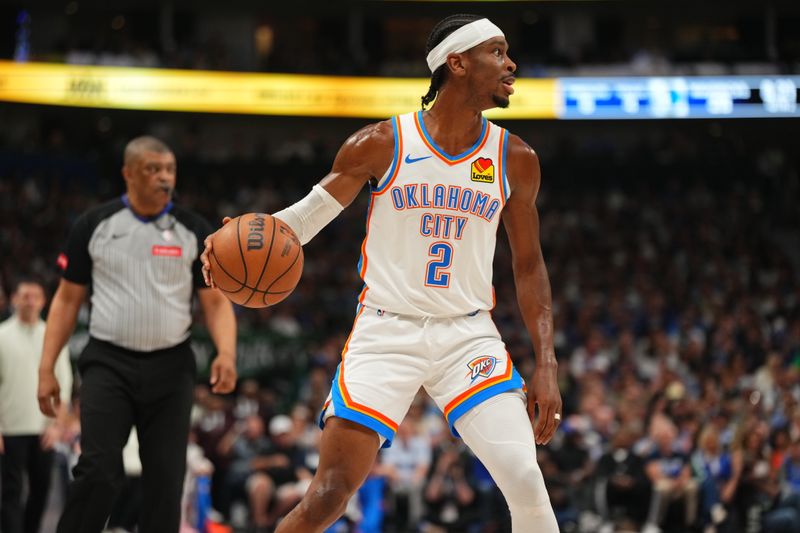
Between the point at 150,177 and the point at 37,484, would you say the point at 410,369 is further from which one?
the point at 37,484

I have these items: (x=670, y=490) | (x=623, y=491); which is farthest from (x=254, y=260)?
(x=670, y=490)

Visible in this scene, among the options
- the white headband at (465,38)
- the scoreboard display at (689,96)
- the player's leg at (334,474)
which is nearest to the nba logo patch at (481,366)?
the player's leg at (334,474)

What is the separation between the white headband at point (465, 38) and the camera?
450 cm

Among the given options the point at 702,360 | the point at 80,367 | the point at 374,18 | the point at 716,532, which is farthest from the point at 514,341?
the point at 374,18

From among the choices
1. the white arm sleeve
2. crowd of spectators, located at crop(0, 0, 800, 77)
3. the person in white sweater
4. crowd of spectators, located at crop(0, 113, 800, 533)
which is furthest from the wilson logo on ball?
crowd of spectators, located at crop(0, 0, 800, 77)

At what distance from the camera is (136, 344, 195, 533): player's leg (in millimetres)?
5148

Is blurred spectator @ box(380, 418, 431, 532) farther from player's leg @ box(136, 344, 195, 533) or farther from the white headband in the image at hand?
the white headband

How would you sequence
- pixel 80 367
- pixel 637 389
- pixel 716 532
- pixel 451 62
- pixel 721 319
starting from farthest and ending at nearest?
1. pixel 721 319
2. pixel 637 389
3. pixel 716 532
4. pixel 80 367
5. pixel 451 62

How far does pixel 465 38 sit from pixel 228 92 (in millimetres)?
17809

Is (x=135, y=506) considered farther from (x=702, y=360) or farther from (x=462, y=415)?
(x=702, y=360)

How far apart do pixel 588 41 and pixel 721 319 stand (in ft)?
36.3

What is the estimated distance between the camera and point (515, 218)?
457 cm

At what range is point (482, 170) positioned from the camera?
446 cm

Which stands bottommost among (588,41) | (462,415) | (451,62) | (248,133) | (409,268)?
(462,415)
